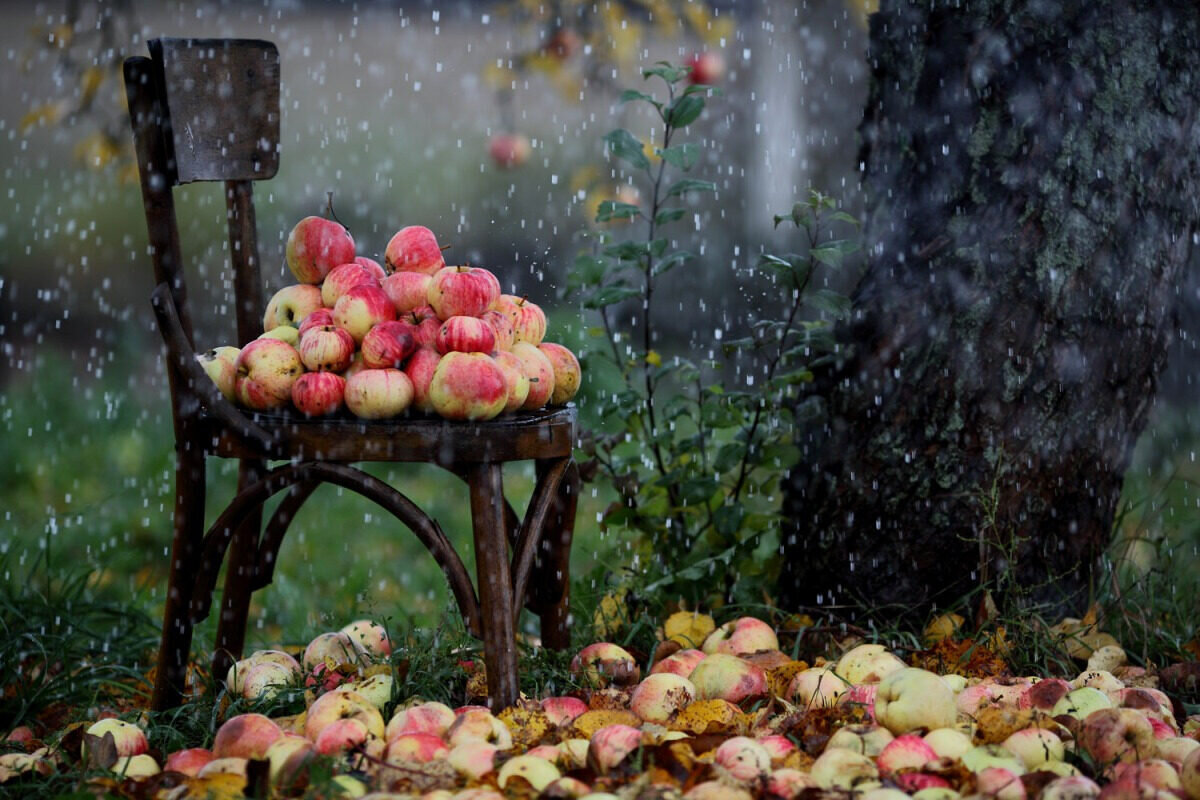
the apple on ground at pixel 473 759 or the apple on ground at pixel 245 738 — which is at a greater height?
the apple on ground at pixel 473 759

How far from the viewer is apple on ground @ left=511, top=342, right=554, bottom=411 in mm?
2207

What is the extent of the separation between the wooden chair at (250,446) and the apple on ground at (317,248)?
0.18 meters

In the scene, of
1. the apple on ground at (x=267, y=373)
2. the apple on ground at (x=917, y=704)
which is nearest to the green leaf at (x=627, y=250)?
the apple on ground at (x=267, y=373)

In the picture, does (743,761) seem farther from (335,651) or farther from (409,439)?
(335,651)

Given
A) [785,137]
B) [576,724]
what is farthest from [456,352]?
[785,137]

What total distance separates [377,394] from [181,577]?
1.92 ft

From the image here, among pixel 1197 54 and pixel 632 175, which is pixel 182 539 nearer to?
pixel 1197 54

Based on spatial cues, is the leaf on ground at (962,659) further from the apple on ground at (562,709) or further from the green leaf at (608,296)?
the green leaf at (608,296)

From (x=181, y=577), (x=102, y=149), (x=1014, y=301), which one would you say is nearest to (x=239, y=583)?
(x=181, y=577)

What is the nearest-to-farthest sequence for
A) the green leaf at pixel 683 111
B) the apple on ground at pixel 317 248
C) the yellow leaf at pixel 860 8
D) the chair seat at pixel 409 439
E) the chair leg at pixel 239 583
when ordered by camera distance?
the chair seat at pixel 409 439, the apple on ground at pixel 317 248, the chair leg at pixel 239 583, the green leaf at pixel 683 111, the yellow leaf at pixel 860 8

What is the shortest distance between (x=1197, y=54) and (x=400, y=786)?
7.70 feet

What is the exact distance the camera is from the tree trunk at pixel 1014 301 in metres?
2.65

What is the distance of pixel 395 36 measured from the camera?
279 inches

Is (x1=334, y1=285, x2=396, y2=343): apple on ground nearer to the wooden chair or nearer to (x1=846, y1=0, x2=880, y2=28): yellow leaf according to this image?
the wooden chair
